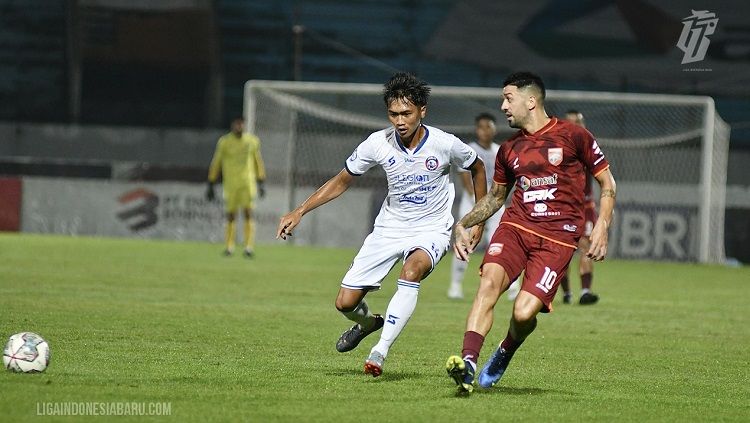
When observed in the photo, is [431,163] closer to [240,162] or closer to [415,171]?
[415,171]

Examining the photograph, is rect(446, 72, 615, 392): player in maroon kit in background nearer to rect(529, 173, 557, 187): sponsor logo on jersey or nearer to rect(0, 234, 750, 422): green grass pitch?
rect(529, 173, 557, 187): sponsor logo on jersey

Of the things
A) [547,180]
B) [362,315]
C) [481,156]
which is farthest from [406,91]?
[481,156]

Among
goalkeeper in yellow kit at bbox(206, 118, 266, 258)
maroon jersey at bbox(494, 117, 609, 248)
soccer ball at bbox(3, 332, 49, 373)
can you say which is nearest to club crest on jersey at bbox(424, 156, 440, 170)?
maroon jersey at bbox(494, 117, 609, 248)

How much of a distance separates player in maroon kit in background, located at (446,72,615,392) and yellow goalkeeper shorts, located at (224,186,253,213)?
53.6 feet

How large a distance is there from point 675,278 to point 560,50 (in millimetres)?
14758

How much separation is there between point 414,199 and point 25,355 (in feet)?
9.83

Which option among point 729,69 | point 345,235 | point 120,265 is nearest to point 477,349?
point 120,265

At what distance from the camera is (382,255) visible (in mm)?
9164

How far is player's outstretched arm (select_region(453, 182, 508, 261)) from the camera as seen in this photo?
319 inches

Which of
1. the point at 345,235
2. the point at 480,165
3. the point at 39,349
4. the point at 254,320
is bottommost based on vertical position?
the point at 345,235

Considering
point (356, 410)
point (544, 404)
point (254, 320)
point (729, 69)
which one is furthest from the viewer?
point (729, 69)

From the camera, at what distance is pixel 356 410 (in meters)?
7.02

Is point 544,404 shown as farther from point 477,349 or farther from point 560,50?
point 560,50

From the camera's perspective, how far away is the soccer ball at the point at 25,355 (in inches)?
304
